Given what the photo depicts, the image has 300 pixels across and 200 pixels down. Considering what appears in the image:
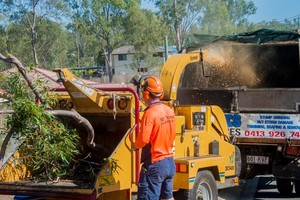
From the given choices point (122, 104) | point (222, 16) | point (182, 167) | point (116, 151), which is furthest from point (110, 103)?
point (222, 16)

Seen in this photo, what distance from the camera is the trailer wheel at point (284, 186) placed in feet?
34.1

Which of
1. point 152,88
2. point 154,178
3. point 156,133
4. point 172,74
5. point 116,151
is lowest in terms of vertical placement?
point 154,178

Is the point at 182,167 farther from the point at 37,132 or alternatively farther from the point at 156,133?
the point at 37,132

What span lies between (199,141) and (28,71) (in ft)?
8.92

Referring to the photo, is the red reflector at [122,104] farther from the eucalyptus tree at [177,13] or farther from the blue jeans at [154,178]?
the eucalyptus tree at [177,13]

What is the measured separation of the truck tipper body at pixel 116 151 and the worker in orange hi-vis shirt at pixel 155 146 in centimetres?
36

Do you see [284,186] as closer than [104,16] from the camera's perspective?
Yes

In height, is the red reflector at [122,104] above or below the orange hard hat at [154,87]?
below

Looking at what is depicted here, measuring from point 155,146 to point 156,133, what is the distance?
149mm

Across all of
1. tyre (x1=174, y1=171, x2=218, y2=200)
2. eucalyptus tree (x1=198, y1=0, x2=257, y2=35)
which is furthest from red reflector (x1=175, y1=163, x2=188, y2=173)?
eucalyptus tree (x1=198, y1=0, x2=257, y2=35)

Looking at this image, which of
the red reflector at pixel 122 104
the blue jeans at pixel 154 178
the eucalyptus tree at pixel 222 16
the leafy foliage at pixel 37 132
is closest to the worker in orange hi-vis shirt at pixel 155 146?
the blue jeans at pixel 154 178

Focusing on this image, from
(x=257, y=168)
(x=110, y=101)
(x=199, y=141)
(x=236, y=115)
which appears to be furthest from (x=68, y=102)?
(x=257, y=168)

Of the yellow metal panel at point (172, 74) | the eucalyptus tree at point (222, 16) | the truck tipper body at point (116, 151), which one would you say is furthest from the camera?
the eucalyptus tree at point (222, 16)

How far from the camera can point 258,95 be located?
10.2m
